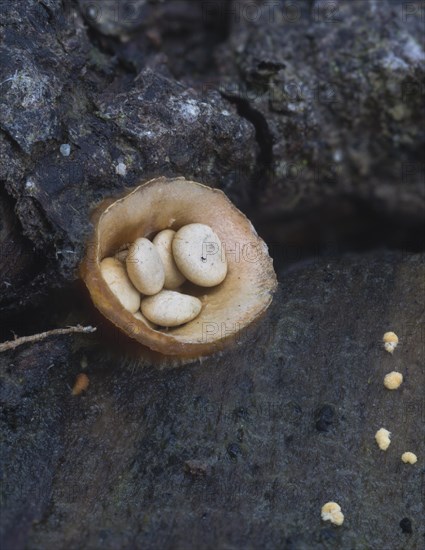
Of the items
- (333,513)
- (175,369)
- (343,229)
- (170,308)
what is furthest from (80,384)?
(343,229)

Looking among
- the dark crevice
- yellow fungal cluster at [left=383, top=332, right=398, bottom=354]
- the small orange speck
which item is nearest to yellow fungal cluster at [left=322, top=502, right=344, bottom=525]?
yellow fungal cluster at [left=383, top=332, right=398, bottom=354]

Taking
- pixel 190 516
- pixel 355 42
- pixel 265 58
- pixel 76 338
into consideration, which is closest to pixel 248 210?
pixel 265 58

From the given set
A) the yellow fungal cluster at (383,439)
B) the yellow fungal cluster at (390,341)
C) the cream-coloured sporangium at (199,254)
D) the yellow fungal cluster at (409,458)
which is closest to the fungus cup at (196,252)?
the cream-coloured sporangium at (199,254)

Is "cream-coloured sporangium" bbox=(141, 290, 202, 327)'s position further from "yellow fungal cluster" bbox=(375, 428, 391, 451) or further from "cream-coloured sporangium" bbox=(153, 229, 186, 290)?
"yellow fungal cluster" bbox=(375, 428, 391, 451)

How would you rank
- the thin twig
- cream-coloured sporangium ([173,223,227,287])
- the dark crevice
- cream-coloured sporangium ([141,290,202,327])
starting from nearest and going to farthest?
the thin twig
cream-coloured sporangium ([141,290,202,327])
cream-coloured sporangium ([173,223,227,287])
the dark crevice

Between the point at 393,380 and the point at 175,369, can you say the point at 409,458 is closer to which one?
the point at 393,380

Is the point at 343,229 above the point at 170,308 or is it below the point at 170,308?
A: below

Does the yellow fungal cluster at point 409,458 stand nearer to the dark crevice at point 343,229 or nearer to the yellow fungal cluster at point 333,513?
the yellow fungal cluster at point 333,513
